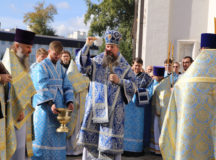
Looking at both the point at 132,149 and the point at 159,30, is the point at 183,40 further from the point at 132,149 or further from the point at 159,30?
the point at 132,149

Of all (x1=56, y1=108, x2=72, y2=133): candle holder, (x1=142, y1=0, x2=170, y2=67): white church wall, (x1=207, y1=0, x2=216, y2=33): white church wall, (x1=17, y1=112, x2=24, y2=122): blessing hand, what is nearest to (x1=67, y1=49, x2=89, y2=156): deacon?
(x1=56, y1=108, x2=72, y2=133): candle holder

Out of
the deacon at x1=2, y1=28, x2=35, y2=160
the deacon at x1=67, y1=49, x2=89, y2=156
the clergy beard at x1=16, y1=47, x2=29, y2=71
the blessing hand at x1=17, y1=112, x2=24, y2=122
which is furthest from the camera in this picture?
the deacon at x1=67, y1=49, x2=89, y2=156

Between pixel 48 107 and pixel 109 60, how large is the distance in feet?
3.67

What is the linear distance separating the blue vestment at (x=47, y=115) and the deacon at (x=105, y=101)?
18.1 inches

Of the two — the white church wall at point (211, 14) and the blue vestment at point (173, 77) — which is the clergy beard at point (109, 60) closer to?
the blue vestment at point (173, 77)

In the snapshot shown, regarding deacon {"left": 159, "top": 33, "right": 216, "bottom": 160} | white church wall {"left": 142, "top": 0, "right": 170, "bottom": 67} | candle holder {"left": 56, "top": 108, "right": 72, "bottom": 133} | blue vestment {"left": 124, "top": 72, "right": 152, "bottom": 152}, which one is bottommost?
blue vestment {"left": 124, "top": 72, "right": 152, "bottom": 152}

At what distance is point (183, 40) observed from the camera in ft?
41.6

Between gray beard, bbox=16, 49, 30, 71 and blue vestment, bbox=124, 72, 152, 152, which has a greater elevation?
gray beard, bbox=16, 49, 30, 71

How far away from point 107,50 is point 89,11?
28.1 m

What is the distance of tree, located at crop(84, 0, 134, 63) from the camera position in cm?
3131

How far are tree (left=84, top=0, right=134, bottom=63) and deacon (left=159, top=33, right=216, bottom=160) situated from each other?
89.3 ft

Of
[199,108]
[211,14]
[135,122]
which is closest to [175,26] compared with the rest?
[211,14]

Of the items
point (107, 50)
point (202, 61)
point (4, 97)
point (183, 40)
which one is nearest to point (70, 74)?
point (107, 50)

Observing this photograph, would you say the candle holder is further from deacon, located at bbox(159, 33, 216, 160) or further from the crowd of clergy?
deacon, located at bbox(159, 33, 216, 160)
